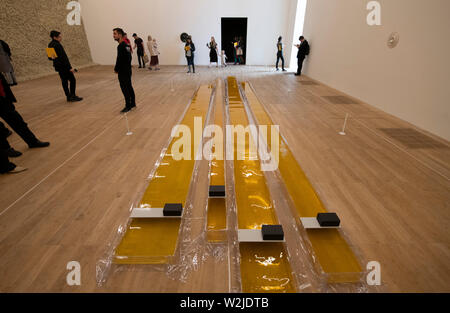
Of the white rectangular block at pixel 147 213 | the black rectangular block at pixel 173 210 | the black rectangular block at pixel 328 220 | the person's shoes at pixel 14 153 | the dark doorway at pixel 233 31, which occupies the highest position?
the dark doorway at pixel 233 31

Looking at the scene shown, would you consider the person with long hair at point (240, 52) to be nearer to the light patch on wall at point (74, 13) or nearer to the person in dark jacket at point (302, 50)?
the person in dark jacket at point (302, 50)

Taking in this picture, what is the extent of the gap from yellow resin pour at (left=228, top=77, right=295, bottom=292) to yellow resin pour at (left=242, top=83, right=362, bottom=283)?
0.28 meters

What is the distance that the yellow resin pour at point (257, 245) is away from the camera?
1.57 meters

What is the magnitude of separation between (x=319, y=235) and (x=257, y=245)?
57cm

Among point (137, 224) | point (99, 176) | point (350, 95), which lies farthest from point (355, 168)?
point (350, 95)

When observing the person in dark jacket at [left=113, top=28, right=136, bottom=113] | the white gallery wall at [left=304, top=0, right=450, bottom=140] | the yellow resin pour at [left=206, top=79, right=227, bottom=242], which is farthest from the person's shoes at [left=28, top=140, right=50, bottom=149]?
the white gallery wall at [left=304, top=0, right=450, bottom=140]

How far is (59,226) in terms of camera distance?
2.06 meters

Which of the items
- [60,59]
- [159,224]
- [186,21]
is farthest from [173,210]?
[186,21]

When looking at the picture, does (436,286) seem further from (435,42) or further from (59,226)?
(435,42)

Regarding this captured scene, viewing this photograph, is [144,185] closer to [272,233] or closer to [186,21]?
[272,233]

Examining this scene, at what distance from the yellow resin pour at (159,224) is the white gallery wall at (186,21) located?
1084cm

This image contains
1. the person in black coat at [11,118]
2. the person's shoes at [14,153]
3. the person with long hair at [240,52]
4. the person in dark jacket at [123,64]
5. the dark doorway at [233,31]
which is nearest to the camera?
the person in black coat at [11,118]

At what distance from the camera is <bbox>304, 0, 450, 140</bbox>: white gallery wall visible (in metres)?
3.82

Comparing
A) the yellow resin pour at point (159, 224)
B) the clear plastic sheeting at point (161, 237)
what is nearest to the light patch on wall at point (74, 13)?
the yellow resin pour at point (159, 224)
